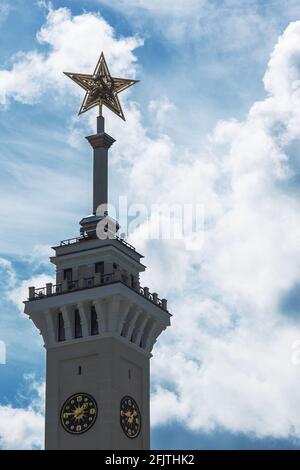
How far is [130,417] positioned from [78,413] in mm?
4896

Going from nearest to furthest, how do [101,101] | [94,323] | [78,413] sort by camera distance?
[78,413]
[94,323]
[101,101]

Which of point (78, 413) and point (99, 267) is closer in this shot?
point (78, 413)

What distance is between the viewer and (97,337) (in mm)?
127438

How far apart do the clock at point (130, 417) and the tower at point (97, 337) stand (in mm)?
87

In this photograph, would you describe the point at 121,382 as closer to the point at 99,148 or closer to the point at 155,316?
the point at 155,316

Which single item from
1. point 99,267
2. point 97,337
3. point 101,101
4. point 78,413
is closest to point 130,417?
point 78,413

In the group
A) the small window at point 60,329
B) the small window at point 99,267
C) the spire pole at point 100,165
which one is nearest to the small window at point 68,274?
the small window at point 99,267

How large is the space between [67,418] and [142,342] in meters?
11.1

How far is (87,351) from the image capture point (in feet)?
418

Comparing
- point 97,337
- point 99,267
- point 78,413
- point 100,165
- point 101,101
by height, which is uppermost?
point 101,101

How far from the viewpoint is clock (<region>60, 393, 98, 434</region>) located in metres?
125

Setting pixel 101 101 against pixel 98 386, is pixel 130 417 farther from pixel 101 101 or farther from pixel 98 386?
pixel 101 101

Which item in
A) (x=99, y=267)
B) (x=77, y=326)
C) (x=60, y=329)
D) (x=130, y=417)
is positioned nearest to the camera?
(x=130, y=417)
